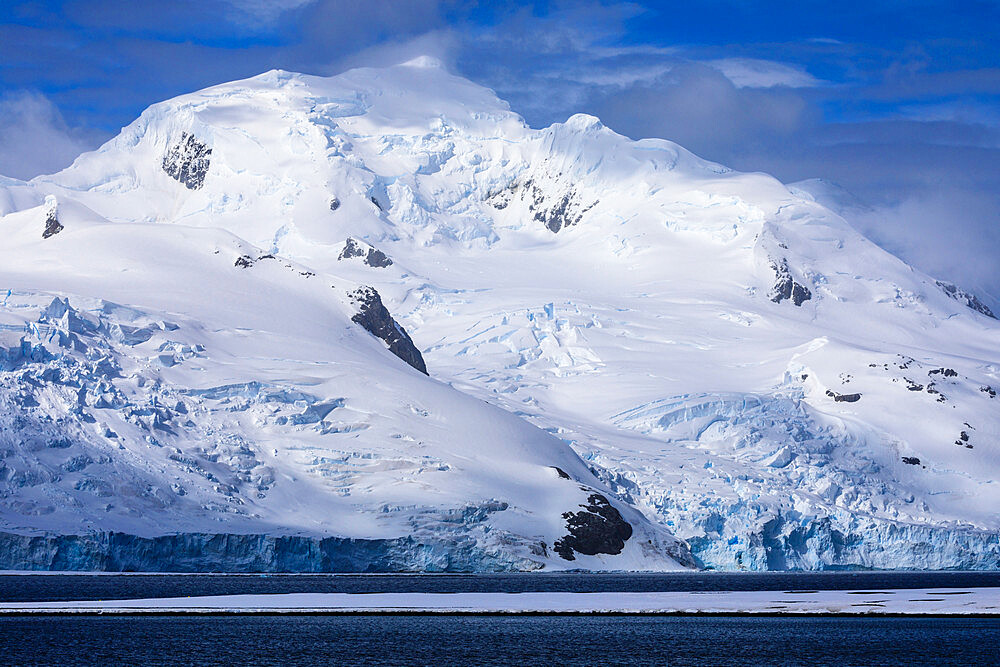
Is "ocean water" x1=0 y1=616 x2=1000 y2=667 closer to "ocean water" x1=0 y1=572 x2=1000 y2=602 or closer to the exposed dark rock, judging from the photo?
"ocean water" x1=0 y1=572 x2=1000 y2=602

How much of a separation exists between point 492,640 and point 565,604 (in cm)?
1763

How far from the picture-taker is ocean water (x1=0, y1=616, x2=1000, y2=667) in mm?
62125

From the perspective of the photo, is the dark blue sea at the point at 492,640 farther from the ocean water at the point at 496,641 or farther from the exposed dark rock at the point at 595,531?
the exposed dark rock at the point at 595,531

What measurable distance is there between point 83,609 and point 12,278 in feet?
391

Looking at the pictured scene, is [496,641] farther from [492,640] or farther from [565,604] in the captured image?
[565,604]

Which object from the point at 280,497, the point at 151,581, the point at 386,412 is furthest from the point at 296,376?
the point at 151,581

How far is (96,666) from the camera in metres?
58.8

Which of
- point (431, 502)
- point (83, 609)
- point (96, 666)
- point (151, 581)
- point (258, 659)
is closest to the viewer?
point (96, 666)

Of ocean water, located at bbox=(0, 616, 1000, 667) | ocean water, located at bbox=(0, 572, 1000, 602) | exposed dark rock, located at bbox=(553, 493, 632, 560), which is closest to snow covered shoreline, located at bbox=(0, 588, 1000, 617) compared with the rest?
ocean water, located at bbox=(0, 616, 1000, 667)

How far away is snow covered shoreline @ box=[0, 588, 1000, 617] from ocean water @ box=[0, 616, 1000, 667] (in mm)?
713

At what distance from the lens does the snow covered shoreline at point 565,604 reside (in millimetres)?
83062

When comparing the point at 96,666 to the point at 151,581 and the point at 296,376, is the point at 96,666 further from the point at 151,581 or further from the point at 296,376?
the point at 296,376

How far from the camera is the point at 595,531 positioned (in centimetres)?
15988

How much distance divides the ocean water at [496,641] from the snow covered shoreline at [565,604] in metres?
0.71
